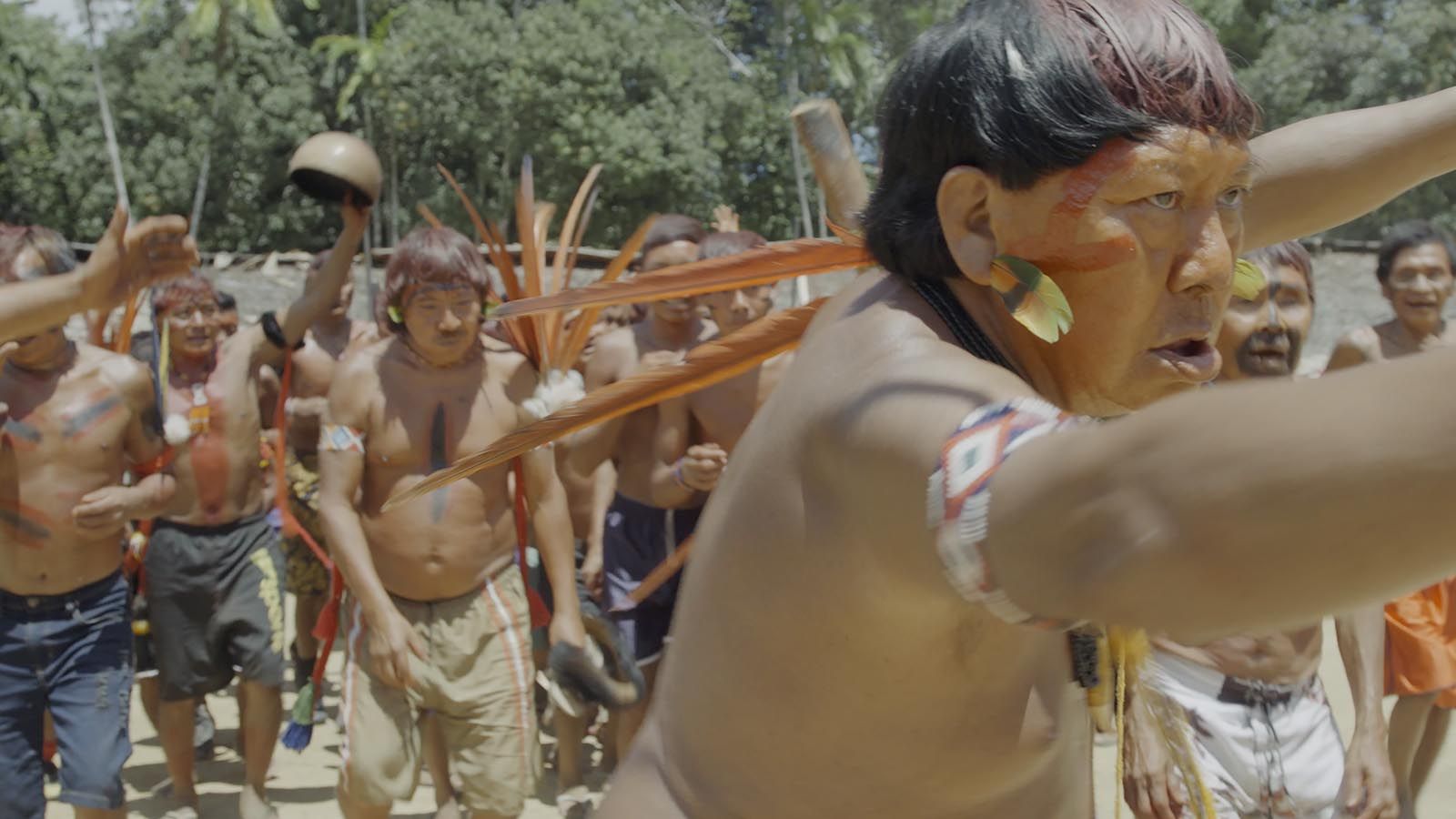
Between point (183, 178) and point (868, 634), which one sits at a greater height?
point (183, 178)

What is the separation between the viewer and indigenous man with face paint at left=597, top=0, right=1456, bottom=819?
91cm

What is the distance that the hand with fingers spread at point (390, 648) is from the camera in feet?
15.5

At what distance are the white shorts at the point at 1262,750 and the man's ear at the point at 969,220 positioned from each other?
2332 mm

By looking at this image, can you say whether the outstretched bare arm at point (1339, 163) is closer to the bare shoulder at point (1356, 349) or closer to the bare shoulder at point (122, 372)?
the bare shoulder at point (1356, 349)

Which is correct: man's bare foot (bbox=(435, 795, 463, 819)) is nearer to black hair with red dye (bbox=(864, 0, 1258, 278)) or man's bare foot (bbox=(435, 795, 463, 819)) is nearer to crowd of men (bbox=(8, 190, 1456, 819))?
crowd of men (bbox=(8, 190, 1456, 819))

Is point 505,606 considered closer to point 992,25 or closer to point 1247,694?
point 1247,694

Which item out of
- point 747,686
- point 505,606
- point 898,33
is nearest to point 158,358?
point 505,606

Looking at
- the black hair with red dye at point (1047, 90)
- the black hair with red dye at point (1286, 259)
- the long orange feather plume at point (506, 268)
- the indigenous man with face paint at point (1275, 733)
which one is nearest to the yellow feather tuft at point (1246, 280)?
the black hair with red dye at point (1047, 90)

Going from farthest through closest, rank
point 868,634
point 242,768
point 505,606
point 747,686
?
point 242,768
point 505,606
point 747,686
point 868,634

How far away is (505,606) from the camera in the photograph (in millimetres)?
5164

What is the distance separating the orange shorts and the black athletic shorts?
4.41 m

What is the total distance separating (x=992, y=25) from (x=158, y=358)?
5102 millimetres

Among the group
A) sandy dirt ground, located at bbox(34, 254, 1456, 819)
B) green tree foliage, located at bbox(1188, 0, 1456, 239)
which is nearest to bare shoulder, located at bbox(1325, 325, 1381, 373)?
sandy dirt ground, located at bbox(34, 254, 1456, 819)

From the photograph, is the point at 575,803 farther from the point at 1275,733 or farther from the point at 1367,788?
the point at 1367,788
